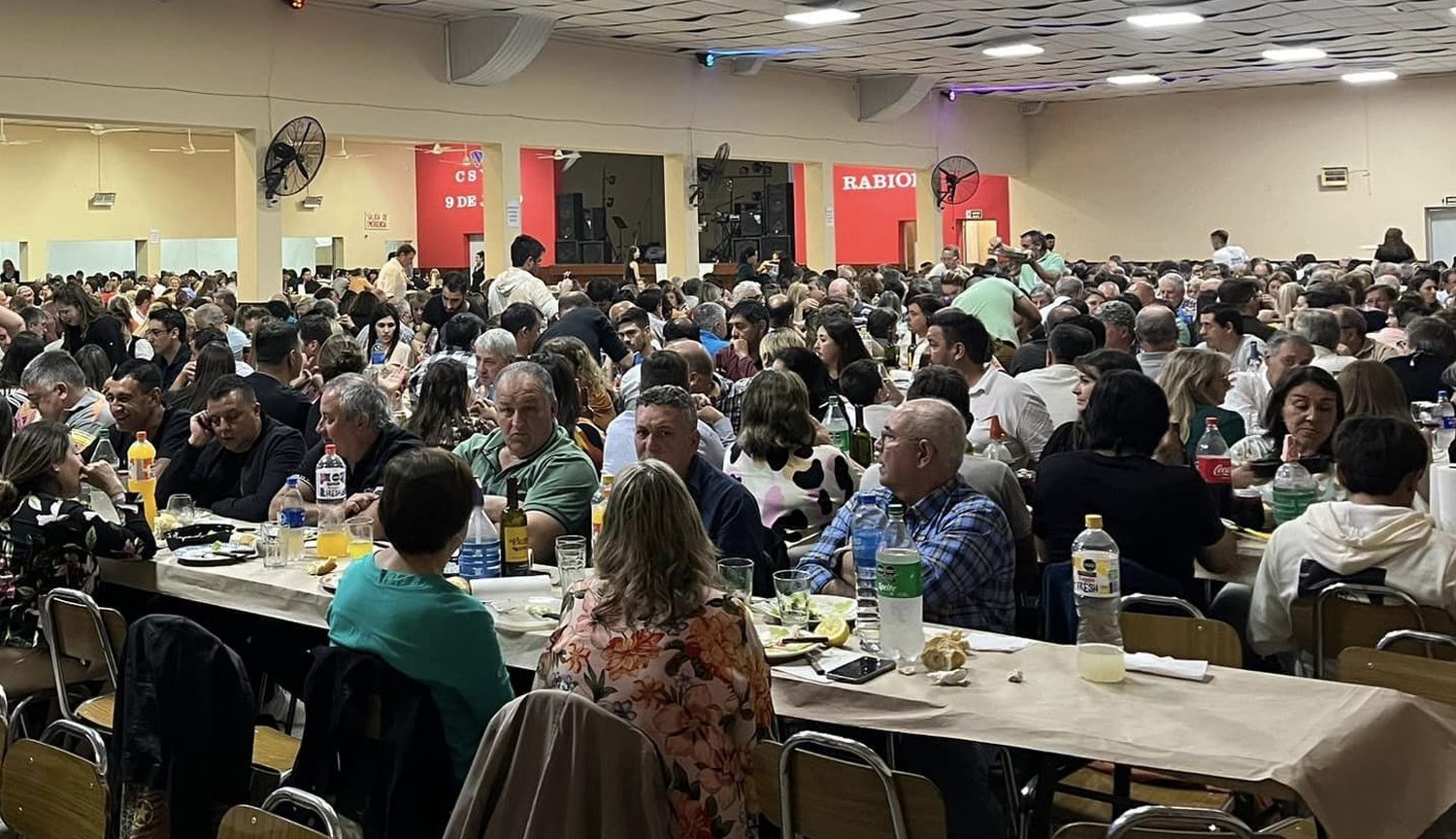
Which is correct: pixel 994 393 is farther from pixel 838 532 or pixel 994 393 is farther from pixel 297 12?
pixel 297 12

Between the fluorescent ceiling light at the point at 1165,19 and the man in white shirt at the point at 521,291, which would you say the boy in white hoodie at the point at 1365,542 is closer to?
the man in white shirt at the point at 521,291

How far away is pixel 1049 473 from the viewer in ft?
14.3

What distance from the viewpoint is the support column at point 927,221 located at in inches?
778

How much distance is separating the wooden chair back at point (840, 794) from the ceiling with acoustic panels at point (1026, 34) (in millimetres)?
→ 10107

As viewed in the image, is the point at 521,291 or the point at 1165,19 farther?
the point at 1165,19

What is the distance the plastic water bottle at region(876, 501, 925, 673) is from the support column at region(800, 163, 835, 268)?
1497 centimetres

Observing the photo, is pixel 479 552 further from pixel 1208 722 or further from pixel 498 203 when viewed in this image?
pixel 498 203

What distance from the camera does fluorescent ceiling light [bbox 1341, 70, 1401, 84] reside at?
19172 mm

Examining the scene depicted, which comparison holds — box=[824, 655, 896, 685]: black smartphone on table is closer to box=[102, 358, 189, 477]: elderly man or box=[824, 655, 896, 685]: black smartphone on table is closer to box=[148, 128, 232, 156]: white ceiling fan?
box=[102, 358, 189, 477]: elderly man

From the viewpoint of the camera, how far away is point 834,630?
3.45 metres

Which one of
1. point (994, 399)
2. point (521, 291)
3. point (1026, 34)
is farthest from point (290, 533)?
point (1026, 34)

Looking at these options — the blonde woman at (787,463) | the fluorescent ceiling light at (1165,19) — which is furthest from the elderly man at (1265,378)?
the fluorescent ceiling light at (1165,19)

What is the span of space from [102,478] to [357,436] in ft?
2.70

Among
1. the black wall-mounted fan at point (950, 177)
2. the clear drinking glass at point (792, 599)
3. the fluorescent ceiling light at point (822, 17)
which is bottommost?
the clear drinking glass at point (792, 599)
